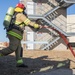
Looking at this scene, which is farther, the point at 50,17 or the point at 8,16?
the point at 50,17

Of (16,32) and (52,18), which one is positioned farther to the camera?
(52,18)

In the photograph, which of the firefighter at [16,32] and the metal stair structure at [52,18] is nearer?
the firefighter at [16,32]

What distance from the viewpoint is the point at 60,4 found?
110 ft

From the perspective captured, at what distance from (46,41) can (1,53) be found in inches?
945

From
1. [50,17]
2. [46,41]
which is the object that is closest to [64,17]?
[50,17]

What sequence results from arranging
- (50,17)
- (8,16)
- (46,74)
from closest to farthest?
1. (46,74)
2. (8,16)
3. (50,17)

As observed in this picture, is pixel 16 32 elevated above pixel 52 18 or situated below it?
below

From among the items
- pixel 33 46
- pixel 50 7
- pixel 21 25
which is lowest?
pixel 33 46

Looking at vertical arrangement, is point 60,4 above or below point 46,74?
above

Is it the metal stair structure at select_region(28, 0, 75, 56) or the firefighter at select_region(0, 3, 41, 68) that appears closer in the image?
the firefighter at select_region(0, 3, 41, 68)

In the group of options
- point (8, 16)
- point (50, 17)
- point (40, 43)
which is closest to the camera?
point (8, 16)

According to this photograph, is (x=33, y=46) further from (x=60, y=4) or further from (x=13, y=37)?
(x=13, y=37)

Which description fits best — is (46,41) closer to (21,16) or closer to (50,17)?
(50,17)

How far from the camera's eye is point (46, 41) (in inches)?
1296
